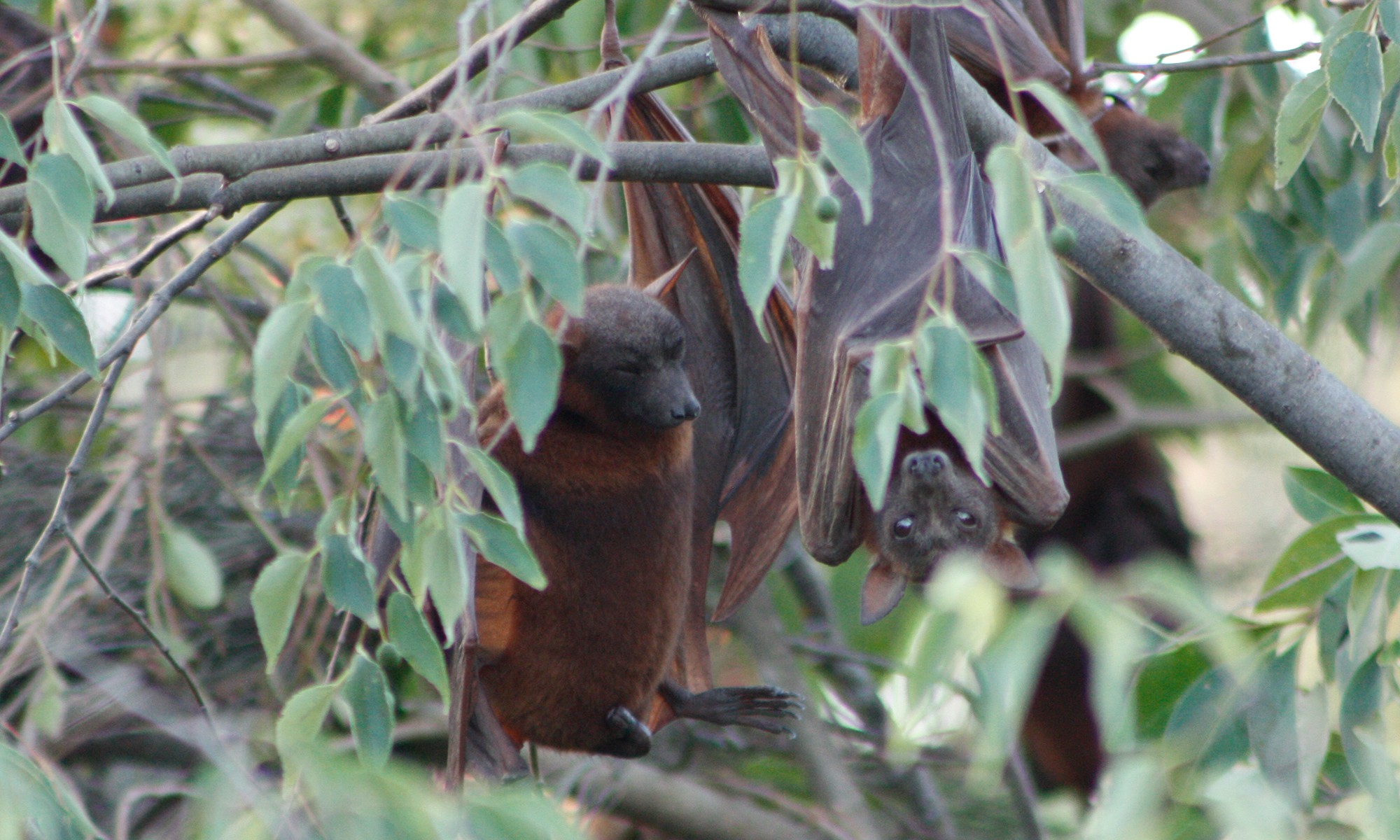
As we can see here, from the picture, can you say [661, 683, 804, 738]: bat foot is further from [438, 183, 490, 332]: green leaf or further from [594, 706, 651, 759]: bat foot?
[438, 183, 490, 332]: green leaf

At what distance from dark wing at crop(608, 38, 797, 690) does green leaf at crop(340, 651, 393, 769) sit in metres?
1.30

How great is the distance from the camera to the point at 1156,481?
5582 millimetres

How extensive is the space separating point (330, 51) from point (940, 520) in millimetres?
2216

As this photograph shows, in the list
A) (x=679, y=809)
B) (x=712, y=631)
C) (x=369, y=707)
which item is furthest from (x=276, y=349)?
(x=712, y=631)

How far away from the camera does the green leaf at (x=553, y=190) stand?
1150 millimetres

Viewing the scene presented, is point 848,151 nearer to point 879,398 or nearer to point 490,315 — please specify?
point 879,398

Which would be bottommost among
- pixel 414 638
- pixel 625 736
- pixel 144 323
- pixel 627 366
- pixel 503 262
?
pixel 625 736

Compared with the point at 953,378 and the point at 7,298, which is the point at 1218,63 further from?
the point at 7,298

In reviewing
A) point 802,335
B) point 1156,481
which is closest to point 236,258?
point 802,335

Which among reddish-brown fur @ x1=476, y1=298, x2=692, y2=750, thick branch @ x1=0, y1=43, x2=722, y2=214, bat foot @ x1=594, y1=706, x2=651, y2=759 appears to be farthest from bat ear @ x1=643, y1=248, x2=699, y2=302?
bat foot @ x1=594, y1=706, x2=651, y2=759

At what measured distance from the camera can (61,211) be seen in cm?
138

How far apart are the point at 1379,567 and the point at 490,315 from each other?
1243mm

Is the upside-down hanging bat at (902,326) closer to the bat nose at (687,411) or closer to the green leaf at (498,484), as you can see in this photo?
the bat nose at (687,411)

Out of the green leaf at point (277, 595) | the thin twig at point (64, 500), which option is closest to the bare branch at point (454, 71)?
the thin twig at point (64, 500)
